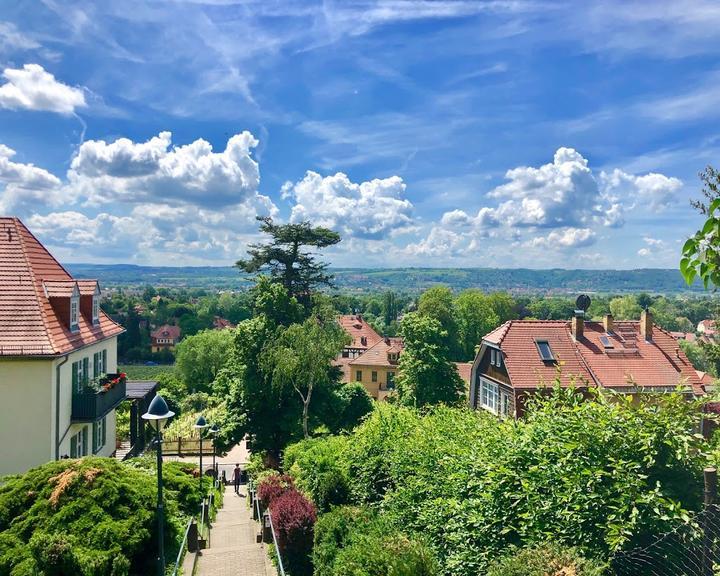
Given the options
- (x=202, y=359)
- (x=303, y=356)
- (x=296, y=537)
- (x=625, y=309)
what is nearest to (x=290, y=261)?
(x=303, y=356)

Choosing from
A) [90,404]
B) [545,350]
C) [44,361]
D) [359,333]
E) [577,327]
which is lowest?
[359,333]

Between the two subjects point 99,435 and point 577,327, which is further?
point 577,327

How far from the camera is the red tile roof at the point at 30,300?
15.2m

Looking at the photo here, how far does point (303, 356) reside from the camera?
25422 mm

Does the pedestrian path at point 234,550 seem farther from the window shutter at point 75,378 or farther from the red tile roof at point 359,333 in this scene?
the red tile roof at point 359,333

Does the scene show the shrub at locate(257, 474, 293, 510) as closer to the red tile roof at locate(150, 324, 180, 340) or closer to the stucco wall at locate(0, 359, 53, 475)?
the stucco wall at locate(0, 359, 53, 475)

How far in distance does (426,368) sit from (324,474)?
74.6ft

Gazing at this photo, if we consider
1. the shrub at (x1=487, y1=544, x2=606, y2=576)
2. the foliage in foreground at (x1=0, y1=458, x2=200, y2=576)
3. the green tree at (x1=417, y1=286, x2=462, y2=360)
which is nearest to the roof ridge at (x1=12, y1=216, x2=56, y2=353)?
the foliage in foreground at (x1=0, y1=458, x2=200, y2=576)

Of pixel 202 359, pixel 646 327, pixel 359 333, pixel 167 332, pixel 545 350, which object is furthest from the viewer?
pixel 167 332

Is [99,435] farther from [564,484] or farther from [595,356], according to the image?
[595,356]

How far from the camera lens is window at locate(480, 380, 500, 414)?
30.0 m

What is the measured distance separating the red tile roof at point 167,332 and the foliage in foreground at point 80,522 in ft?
409

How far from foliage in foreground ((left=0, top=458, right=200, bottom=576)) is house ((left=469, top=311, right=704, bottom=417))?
20713mm

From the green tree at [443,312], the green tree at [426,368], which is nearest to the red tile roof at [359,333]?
the green tree at [443,312]
